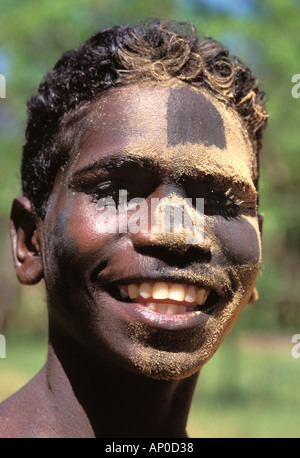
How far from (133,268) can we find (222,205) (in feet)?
1.56

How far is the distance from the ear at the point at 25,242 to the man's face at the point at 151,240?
0.14 m

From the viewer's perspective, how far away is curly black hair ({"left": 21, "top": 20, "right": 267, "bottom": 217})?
8.05ft

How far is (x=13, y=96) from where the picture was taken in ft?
37.2

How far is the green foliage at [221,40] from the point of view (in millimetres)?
9945

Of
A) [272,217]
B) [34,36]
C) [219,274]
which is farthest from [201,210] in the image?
[34,36]

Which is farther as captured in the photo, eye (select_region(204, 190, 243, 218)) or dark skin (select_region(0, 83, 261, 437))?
eye (select_region(204, 190, 243, 218))

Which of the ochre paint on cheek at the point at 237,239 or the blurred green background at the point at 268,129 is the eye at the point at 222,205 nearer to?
the ochre paint on cheek at the point at 237,239

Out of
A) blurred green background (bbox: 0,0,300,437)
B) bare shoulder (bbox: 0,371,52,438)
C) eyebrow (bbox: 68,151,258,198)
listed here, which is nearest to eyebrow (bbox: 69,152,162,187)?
eyebrow (bbox: 68,151,258,198)

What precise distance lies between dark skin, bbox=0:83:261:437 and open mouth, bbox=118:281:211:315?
0.09ft

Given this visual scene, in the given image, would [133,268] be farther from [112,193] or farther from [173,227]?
[112,193]

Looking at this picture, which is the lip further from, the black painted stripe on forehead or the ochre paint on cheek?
the black painted stripe on forehead

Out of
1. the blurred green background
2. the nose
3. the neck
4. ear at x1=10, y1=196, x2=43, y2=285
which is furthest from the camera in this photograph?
the blurred green background

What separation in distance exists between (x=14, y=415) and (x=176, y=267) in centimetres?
94
